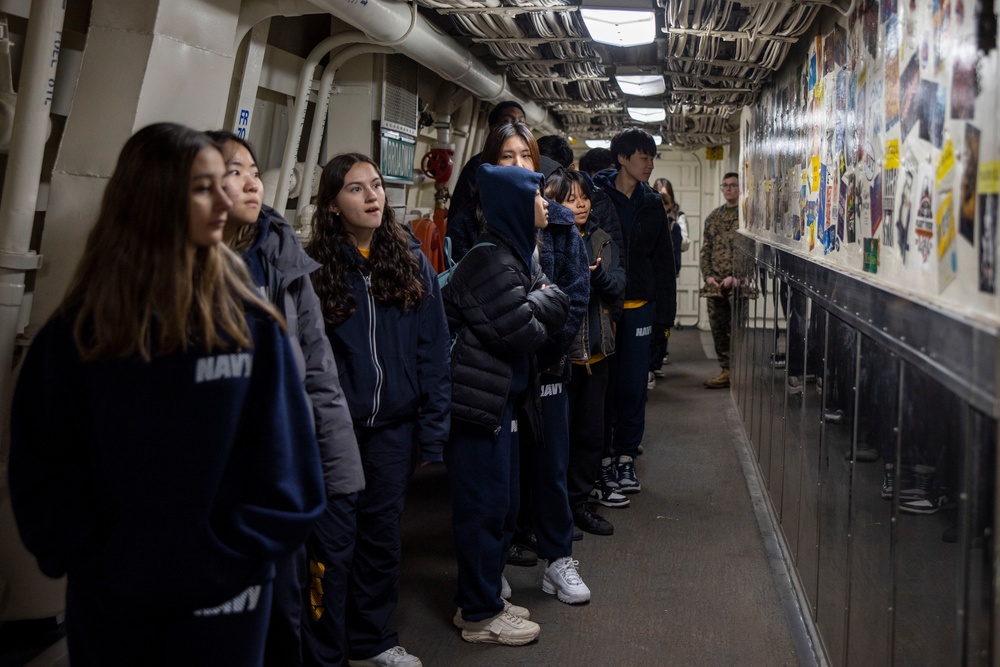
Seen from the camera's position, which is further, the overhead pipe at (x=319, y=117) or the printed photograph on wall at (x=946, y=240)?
the overhead pipe at (x=319, y=117)

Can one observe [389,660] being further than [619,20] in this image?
No

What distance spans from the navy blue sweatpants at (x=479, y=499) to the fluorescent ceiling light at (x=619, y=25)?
200 cm

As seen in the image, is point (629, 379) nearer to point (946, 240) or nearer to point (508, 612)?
point (508, 612)

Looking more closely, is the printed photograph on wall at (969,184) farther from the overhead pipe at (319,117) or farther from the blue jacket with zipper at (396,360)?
the overhead pipe at (319,117)

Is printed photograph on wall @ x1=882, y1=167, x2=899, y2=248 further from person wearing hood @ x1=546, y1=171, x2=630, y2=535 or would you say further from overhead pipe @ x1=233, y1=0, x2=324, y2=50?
overhead pipe @ x1=233, y1=0, x2=324, y2=50

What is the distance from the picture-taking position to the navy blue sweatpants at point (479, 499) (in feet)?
10.1

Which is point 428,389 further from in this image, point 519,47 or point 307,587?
point 519,47

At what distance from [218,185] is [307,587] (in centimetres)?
151

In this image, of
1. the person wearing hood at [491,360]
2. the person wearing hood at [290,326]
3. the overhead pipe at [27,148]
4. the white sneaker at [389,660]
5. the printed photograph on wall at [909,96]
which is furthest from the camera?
the person wearing hood at [491,360]

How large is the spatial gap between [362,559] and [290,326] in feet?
2.96

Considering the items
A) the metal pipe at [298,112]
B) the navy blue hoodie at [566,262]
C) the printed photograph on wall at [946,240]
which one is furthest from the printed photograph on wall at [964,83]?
the metal pipe at [298,112]

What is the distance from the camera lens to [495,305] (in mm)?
3014

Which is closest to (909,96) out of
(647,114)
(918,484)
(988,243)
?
(988,243)

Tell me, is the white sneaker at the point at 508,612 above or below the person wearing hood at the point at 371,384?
below
